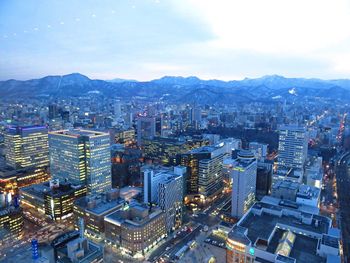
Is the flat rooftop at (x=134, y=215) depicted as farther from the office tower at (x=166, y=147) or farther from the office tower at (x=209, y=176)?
the office tower at (x=166, y=147)

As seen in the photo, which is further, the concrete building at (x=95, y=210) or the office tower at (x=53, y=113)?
the office tower at (x=53, y=113)

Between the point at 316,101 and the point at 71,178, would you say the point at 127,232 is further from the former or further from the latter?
the point at 316,101

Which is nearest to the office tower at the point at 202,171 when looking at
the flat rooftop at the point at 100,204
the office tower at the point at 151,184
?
the office tower at the point at 151,184

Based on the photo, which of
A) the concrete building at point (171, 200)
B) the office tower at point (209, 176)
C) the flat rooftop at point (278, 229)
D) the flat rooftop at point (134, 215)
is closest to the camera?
the flat rooftop at point (278, 229)

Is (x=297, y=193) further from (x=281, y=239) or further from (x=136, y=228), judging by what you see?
(x=136, y=228)

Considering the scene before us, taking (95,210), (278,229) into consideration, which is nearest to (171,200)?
(95,210)

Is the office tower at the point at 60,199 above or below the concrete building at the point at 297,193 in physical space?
below

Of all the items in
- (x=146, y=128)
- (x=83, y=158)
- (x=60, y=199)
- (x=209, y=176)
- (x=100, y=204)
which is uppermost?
(x=83, y=158)
